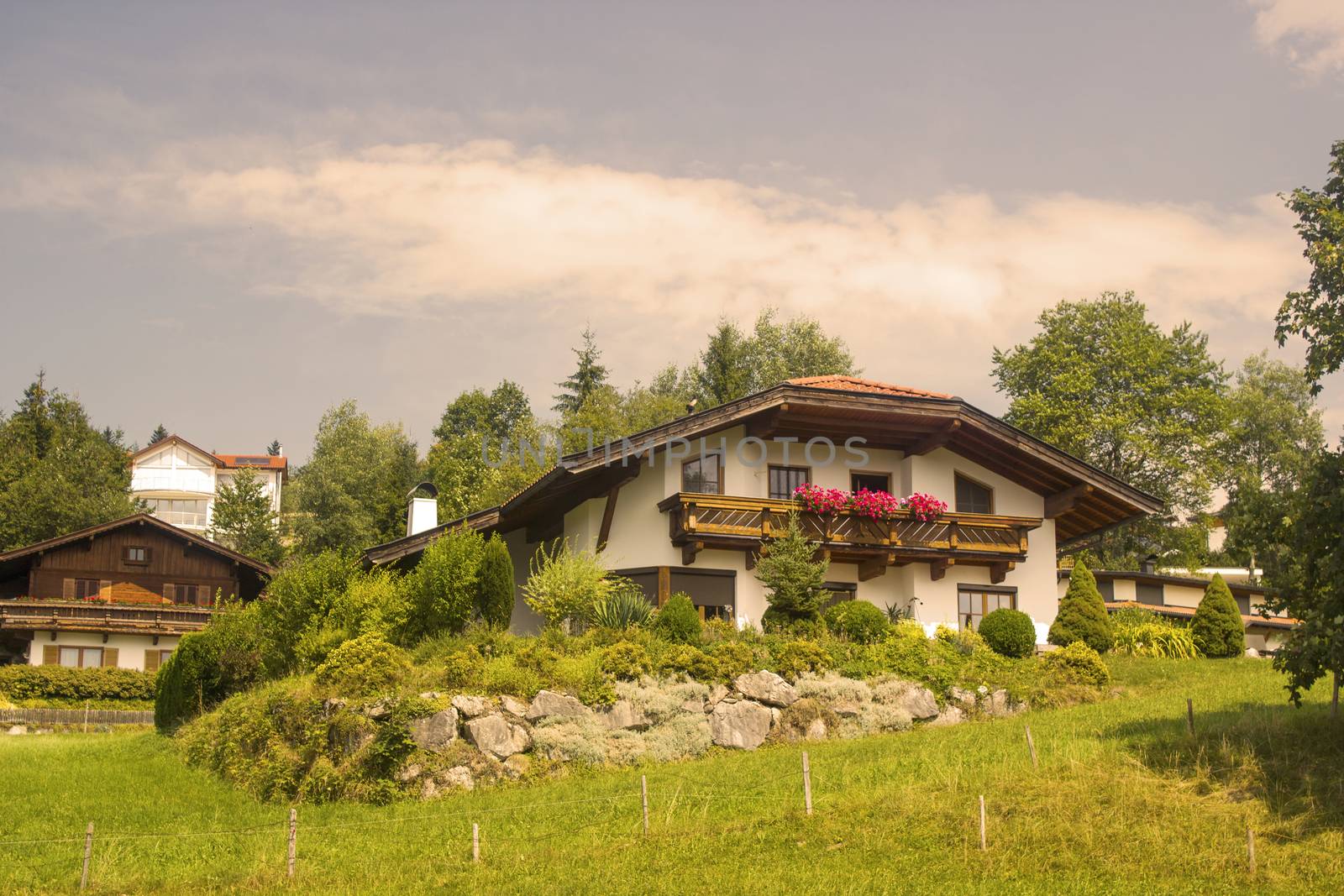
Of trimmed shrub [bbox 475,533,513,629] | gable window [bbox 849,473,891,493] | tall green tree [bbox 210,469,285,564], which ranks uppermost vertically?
tall green tree [bbox 210,469,285,564]

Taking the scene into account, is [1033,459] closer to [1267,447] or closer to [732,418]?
[732,418]

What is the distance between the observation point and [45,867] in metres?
14.8

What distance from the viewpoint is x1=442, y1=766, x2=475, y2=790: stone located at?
19438 mm

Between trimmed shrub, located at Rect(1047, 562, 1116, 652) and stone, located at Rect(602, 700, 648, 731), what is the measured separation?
38.5ft

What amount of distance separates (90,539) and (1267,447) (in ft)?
175

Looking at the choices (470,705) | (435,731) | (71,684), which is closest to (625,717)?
(470,705)

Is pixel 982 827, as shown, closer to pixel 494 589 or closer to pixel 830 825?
pixel 830 825

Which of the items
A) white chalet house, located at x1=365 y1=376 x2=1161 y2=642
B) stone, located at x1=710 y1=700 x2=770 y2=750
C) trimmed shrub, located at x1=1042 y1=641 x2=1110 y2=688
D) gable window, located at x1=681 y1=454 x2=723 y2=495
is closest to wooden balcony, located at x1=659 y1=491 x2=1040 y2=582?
white chalet house, located at x1=365 y1=376 x2=1161 y2=642

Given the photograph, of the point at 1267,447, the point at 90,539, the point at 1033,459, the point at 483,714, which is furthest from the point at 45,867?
the point at 1267,447

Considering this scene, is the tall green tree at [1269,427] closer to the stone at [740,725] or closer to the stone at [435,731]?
the stone at [740,725]

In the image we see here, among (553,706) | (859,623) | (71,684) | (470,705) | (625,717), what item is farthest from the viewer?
(71,684)

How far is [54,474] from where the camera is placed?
59.0 meters

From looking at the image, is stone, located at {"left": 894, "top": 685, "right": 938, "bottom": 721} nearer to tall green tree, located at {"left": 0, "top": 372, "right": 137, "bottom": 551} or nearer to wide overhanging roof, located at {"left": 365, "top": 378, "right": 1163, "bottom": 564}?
wide overhanging roof, located at {"left": 365, "top": 378, "right": 1163, "bottom": 564}

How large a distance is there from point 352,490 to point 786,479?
43139 millimetres
